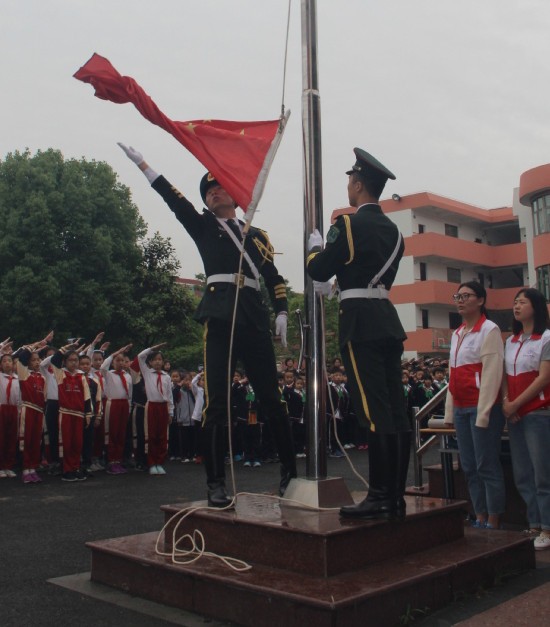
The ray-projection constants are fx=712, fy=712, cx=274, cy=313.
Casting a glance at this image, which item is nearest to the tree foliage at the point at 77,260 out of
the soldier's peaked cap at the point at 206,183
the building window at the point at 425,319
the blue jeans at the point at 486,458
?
the building window at the point at 425,319

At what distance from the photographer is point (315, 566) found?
353 cm

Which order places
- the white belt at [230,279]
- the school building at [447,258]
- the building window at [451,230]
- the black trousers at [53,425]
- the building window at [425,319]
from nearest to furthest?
the white belt at [230,279] < the black trousers at [53,425] < the school building at [447,258] < the building window at [425,319] < the building window at [451,230]

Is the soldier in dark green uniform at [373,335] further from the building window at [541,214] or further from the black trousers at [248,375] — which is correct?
the building window at [541,214]

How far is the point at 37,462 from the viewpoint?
987cm

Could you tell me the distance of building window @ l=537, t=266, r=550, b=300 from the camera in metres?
33.3

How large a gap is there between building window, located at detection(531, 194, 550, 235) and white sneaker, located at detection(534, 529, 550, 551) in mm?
31098

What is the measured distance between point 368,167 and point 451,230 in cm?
4075

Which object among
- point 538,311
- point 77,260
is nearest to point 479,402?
point 538,311

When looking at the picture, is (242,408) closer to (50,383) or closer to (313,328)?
(50,383)

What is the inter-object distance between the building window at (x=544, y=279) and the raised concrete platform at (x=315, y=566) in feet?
102

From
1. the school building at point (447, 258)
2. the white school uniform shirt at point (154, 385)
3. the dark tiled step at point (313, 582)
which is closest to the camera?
the dark tiled step at point (313, 582)

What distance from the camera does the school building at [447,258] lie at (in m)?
39.8

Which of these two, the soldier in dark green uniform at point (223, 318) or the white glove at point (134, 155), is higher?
the white glove at point (134, 155)

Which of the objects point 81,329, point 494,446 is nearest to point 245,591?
point 494,446
